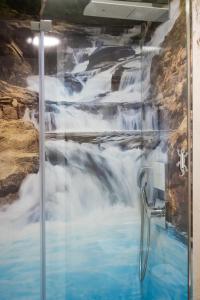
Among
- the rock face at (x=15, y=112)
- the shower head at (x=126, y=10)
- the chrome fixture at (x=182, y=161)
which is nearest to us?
the chrome fixture at (x=182, y=161)

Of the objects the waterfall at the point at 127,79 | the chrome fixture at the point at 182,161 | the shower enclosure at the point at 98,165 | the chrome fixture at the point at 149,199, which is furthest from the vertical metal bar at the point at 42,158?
the chrome fixture at the point at 182,161

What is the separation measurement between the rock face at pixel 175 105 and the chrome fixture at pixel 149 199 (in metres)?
0.10

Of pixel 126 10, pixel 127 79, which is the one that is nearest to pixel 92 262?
pixel 127 79

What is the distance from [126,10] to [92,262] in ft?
5.50

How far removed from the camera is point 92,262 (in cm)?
224

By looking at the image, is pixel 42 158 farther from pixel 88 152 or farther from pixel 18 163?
pixel 88 152

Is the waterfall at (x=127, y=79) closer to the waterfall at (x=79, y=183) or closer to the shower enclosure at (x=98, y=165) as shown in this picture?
the shower enclosure at (x=98, y=165)

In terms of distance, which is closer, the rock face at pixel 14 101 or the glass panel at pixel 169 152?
the glass panel at pixel 169 152

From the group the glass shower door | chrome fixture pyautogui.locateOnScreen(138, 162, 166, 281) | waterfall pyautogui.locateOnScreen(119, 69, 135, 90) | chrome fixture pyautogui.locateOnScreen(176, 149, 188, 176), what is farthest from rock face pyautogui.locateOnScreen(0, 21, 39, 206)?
chrome fixture pyautogui.locateOnScreen(176, 149, 188, 176)

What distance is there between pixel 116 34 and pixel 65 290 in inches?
69.8

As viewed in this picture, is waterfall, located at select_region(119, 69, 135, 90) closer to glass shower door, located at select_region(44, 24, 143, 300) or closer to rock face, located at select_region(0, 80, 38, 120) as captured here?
glass shower door, located at select_region(44, 24, 143, 300)

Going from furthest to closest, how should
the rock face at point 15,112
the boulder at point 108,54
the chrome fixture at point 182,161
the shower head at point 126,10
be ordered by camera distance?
the boulder at point 108,54 < the rock face at point 15,112 < the shower head at point 126,10 < the chrome fixture at point 182,161

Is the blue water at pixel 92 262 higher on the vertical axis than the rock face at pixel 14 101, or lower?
lower

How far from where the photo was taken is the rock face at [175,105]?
1792mm
